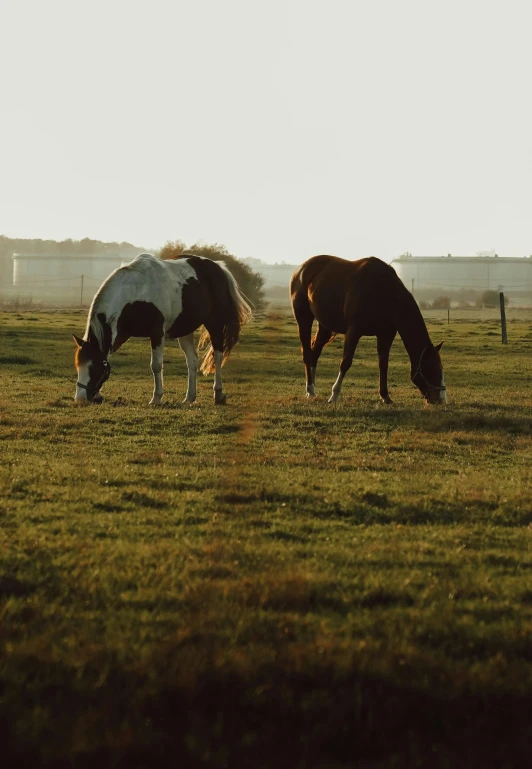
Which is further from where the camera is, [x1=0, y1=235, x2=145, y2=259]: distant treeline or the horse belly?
[x1=0, y1=235, x2=145, y2=259]: distant treeline

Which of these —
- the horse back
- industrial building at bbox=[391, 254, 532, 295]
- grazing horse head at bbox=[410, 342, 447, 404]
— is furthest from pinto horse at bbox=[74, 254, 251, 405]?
industrial building at bbox=[391, 254, 532, 295]

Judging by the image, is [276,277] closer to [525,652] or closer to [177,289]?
[177,289]

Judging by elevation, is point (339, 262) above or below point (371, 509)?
above

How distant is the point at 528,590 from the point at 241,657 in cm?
197

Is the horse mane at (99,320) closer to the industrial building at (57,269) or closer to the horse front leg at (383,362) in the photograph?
the horse front leg at (383,362)

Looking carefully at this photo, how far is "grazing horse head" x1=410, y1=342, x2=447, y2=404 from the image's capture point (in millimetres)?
16031

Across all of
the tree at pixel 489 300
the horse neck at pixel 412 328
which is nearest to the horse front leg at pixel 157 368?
the horse neck at pixel 412 328

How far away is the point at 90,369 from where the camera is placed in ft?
49.3

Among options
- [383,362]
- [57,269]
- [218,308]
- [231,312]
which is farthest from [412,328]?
[57,269]

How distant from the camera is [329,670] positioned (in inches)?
180

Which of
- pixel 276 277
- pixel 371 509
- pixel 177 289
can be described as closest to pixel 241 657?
pixel 371 509

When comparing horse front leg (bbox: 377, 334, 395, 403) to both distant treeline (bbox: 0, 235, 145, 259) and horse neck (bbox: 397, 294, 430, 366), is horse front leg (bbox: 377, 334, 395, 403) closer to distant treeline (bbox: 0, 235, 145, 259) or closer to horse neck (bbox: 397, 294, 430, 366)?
horse neck (bbox: 397, 294, 430, 366)

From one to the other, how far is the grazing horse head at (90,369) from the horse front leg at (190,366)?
165 cm

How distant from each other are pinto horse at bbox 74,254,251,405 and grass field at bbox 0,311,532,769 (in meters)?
4.00
